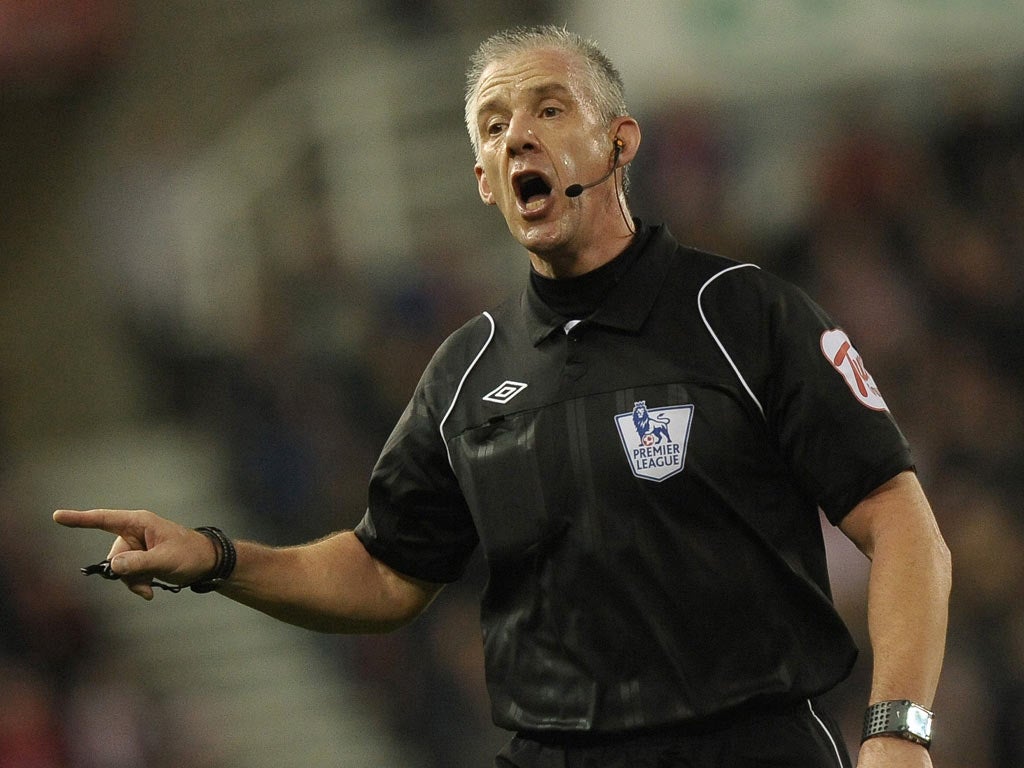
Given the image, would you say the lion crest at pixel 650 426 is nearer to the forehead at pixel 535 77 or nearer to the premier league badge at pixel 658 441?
the premier league badge at pixel 658 441

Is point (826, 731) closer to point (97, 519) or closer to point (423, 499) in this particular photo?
point (423, 499)

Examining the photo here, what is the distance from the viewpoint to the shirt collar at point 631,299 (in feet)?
10.2

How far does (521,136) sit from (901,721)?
1.31 metres

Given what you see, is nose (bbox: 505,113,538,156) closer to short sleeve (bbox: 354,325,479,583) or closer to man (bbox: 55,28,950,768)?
man (bbox: 55,28,950,768)

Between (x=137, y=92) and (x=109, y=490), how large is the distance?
3345 millimetres

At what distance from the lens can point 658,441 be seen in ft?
9.65

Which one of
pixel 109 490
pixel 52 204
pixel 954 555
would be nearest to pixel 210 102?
pixel 52 204

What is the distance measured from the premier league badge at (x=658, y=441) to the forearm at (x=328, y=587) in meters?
0.75

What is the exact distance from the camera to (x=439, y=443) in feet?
10.9

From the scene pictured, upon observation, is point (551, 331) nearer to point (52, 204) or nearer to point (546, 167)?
point (546, 167)

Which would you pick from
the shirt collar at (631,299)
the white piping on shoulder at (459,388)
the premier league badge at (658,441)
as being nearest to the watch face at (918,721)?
the premier league badge at (658,441)

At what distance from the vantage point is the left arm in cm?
268

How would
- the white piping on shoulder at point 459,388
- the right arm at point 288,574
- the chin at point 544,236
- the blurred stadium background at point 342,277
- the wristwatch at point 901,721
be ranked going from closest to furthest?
the wristwatch at point 901,721 → the right arm at point 288,574 → the chin at point 544,236 → the white piping on shoulder at point 459,388 → the blurred stadium background at point 342,277

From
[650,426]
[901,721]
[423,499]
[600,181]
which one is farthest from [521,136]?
[901,721]
